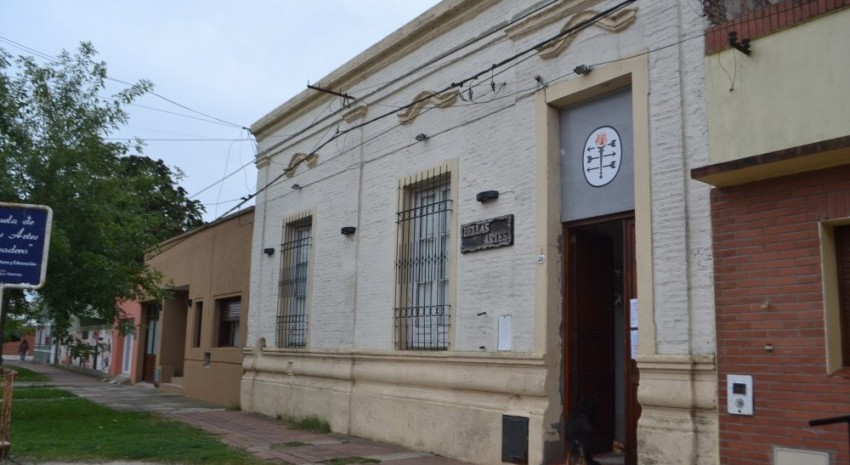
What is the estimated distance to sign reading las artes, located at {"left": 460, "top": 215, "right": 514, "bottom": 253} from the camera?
369 inches

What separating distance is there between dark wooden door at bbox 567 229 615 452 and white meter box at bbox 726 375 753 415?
7.20ft

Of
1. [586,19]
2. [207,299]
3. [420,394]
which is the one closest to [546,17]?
[586,19]

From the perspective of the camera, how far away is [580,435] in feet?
26.3

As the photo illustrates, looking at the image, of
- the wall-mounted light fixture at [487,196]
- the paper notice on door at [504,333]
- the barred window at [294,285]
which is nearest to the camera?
the paper notice on door at [504,333]

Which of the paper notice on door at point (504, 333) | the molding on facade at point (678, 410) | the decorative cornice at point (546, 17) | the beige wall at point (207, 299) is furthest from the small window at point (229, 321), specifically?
the molding on facade at point (678, 410)

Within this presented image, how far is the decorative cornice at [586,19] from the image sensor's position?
825 centimetres

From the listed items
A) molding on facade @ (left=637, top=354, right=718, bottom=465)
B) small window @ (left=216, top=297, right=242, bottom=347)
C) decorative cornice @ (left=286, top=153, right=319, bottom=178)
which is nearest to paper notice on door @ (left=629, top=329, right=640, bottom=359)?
molding on facade @ (left=637, top=354, right=718, bottom=465)

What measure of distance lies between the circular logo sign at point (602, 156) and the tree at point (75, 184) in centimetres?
820

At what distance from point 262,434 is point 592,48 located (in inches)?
304

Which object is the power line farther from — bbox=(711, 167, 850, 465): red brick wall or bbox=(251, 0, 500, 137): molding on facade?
bbox=(711, 167, 850, 465): red brick wall

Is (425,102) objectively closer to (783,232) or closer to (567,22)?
(567,22)

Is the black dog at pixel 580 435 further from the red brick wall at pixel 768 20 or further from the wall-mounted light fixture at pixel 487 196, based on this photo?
the red brick wall at pixel 768 20

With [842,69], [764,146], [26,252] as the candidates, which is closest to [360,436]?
[26,252]

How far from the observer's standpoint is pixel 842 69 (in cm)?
626
